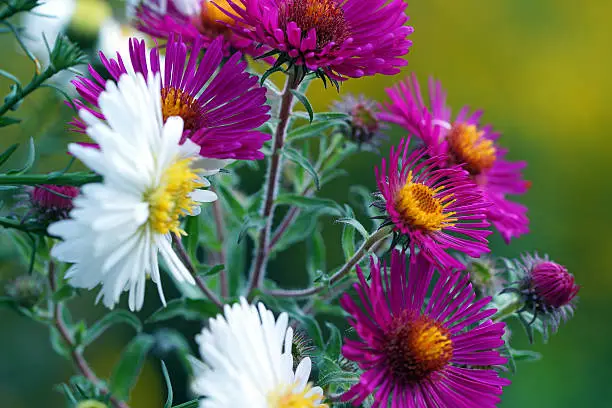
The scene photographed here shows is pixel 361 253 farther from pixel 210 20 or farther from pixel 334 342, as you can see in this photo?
pixel 210 20

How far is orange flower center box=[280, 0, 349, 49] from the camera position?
22.7 inches

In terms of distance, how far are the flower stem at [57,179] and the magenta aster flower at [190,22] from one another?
0.20 m

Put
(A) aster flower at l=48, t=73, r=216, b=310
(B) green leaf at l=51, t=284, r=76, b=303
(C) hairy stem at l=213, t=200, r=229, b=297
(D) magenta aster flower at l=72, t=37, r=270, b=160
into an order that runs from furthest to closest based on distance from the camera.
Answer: (C) hairy stem at l=213, t=200, r=229, b=297 → (B) green leaf at l=51, t=284, r=76, b=303 → (D) magenta aster flower at l=72, t=37, r=270, b=160 → (A) aster flower at l=48, t=73, r=216, b=310

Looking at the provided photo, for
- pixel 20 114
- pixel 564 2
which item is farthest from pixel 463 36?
pixel 20 114

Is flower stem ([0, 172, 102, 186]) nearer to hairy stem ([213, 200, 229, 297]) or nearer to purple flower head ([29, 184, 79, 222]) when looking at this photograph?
purple flower head ([29, 184, 79, 222])

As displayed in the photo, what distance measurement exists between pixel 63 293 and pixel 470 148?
40 centimetres

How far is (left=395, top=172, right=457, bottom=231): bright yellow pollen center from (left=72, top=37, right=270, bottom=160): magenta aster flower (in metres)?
0.13

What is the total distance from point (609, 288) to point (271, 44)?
184cm

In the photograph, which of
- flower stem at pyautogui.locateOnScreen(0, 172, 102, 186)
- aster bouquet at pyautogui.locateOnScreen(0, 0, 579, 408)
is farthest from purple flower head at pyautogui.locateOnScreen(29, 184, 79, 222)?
flower stem at pyautogui.locateOnScreen(0, 172, 102, 186)

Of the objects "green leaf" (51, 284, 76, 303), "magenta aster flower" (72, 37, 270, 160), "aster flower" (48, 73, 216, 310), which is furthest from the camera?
"green leaf" (51, 284, 76, 303)

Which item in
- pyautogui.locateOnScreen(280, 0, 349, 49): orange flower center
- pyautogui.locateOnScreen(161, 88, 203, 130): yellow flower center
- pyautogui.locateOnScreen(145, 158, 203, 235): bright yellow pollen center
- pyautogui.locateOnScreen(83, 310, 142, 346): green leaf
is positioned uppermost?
pyautogui.locateOnScreen(280, 0, 349, 49): orange flower center

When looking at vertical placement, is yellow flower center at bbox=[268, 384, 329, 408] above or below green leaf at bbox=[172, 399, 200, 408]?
above

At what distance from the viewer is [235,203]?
0.70m

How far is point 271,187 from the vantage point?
2.09ft
